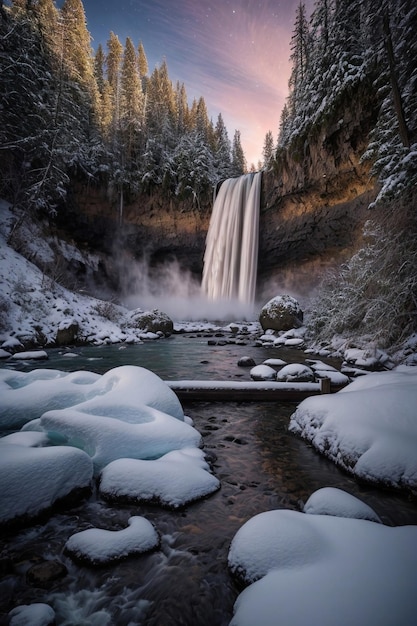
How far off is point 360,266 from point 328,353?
11.8ft

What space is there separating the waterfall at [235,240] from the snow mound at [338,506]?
83.9 ft

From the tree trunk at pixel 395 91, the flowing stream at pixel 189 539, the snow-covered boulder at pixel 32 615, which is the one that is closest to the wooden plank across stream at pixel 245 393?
the flowing stream at pixel 189 539

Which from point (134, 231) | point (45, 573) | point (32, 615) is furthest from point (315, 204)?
point (32, 615)

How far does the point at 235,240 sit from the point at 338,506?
26860mm

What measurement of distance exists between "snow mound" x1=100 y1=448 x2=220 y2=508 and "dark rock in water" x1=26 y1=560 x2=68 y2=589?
767mm

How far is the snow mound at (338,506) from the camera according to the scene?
2330 millimetres

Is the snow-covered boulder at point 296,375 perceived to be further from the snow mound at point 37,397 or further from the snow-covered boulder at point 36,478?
the snow-covered boulder at point 36,478

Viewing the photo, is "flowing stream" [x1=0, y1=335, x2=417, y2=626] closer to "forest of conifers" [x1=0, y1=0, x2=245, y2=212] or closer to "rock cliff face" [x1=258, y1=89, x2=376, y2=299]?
"rock cliff face" [x1=258, y1=89, x2=376, y2=299]

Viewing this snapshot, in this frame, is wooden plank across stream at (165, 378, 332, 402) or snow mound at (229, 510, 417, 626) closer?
snow mound at (229, 510, 417, 626)

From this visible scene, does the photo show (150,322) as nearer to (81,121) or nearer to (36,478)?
(36,478)

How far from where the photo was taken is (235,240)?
91.0ft

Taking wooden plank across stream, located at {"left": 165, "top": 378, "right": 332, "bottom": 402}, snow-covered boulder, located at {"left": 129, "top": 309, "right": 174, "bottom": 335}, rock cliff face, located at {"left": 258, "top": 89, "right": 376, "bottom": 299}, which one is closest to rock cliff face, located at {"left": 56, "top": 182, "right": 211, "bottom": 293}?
rock cliff face, located at {"left": 258, "top": 89, "right": 376, "bottom": 299}

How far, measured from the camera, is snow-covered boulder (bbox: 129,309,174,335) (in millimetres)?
19578

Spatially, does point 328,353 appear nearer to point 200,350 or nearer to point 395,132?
point 200,350
